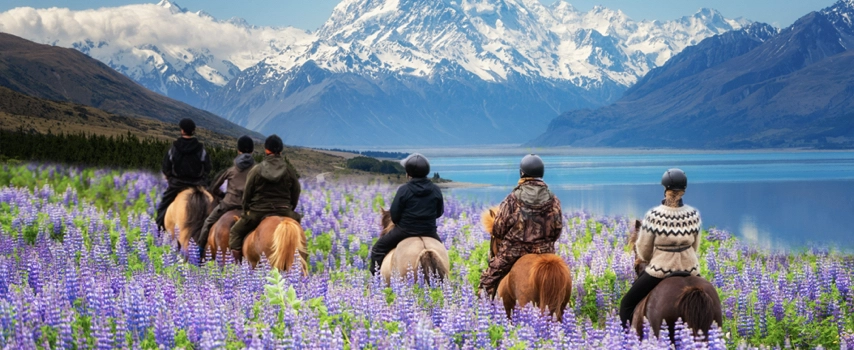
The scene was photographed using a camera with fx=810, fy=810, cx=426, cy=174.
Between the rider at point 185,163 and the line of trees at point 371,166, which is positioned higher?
the line of trees at point 371,166

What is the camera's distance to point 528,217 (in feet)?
37.7

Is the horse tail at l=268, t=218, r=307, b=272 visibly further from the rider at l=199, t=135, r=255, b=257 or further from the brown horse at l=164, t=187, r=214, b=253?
the brown horse at l=164, t=187, r=214, b=253

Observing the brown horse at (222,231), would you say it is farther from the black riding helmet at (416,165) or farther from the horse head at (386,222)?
the black riding helmet at (416,165)

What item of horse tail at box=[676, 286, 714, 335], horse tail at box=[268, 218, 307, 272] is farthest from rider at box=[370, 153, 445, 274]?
horse tail at box=[676, 286, 714, 335]

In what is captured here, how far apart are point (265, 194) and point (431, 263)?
3.96 meters

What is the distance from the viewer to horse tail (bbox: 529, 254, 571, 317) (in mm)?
10859

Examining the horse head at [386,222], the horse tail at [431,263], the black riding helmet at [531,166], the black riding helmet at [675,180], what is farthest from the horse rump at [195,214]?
the black riding helmet at [675,180]

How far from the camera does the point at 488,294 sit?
480 inches

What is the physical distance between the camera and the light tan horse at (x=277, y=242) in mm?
14602

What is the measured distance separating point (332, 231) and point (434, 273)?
346 inches

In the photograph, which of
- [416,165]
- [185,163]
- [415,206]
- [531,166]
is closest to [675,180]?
[531,166]

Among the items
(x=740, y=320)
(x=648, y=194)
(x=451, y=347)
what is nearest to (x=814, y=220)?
(x=648, y=194)

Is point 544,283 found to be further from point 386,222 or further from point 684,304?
point 386,222

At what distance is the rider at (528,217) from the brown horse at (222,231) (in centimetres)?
689
